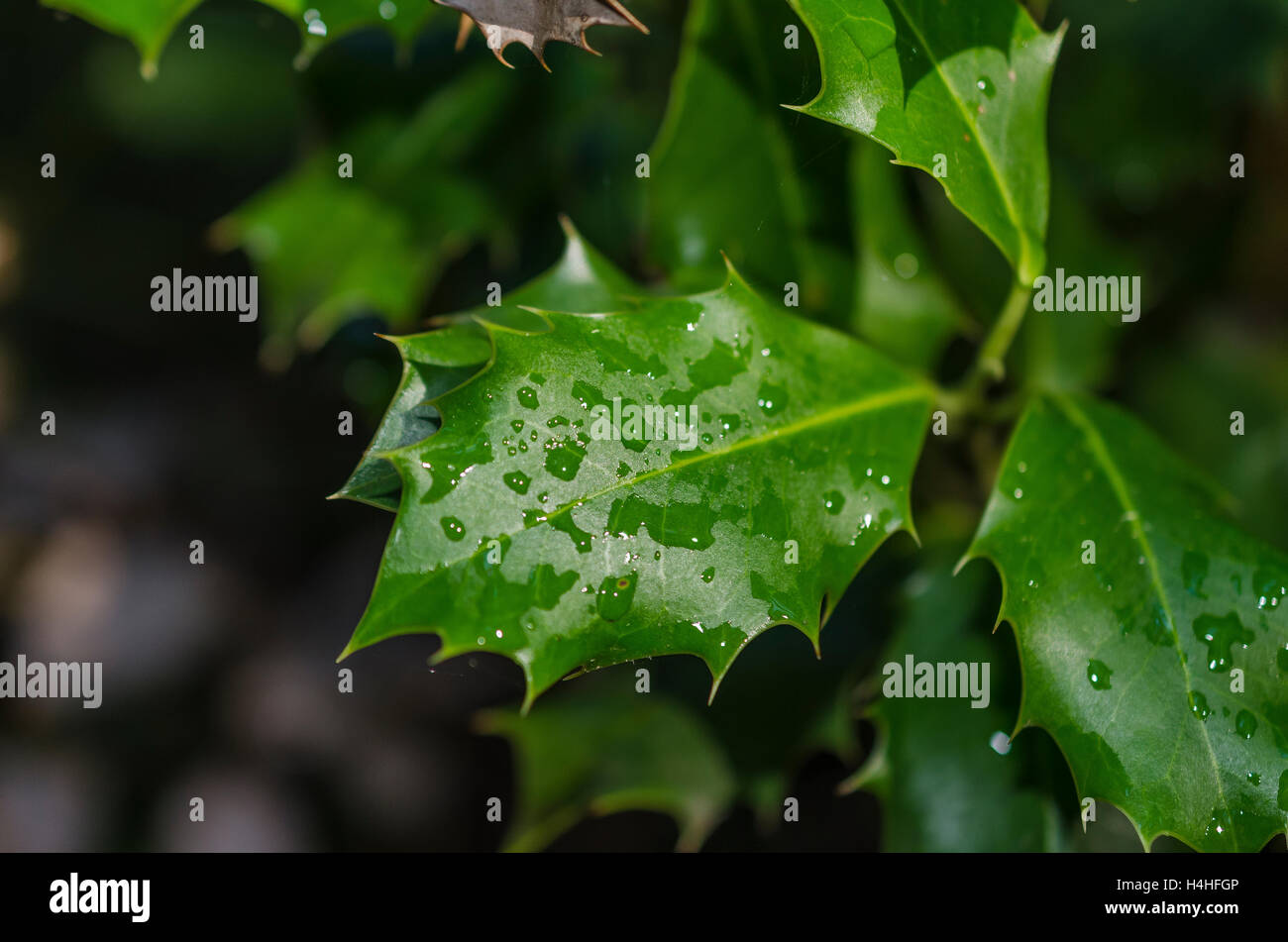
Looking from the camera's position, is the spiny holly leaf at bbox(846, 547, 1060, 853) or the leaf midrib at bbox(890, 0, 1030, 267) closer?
the leaf midrib at bbox(890, 0, 1030, 267)

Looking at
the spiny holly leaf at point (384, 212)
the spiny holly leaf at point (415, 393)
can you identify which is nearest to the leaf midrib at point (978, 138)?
the spiny holly leaf at point (415, 393)

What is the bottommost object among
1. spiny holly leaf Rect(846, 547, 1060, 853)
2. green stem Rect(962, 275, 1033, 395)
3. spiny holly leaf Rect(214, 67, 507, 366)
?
spiny holly leaf Rect(846, 547, 1060, 853)

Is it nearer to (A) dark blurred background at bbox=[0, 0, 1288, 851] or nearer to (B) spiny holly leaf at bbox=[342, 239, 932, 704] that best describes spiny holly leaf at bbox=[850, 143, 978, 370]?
(A) dark blurred background at bbox=[0, 0, 1288, 851]

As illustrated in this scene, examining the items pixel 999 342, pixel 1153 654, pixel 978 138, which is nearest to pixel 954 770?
pixel 1153 654

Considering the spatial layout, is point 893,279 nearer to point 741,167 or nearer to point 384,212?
point 741,167

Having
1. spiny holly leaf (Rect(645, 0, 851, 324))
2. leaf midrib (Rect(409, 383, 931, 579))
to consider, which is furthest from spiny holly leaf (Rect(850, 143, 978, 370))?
leaf midrib (Rect(409, 383, 931, 579))
